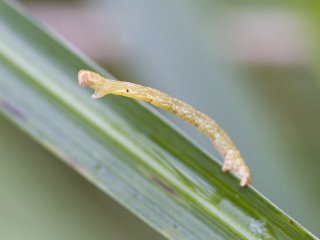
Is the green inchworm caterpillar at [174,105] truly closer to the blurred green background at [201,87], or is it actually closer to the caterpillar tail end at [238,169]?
the caterpillar tail end at [238,169]

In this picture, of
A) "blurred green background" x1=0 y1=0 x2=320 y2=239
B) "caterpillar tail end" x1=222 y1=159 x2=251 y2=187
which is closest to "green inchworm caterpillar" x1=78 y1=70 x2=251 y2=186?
"caterpillar tail end" x1=222 y1=159 x2=251 y2=187

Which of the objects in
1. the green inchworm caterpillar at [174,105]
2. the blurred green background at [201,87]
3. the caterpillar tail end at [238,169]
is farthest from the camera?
the blurred green background at [201,87]

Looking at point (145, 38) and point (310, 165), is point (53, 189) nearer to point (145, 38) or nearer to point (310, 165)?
point (145, 38)

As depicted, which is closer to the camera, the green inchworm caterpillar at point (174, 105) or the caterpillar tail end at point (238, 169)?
the green inchworm caterpillar at point (174, 105)

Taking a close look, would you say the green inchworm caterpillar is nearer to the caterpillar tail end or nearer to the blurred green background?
the caterpillar tail end

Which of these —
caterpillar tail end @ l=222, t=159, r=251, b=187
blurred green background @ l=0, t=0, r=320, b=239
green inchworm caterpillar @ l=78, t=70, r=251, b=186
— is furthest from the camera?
blurred green background @ l=0, t=0, r=320, b=239

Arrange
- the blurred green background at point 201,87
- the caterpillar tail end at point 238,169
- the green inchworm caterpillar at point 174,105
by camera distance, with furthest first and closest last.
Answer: the blurred green background at point 201,87, the caterpillar tail end at point 238,169, the green inchworm caterpillar at point 174,105

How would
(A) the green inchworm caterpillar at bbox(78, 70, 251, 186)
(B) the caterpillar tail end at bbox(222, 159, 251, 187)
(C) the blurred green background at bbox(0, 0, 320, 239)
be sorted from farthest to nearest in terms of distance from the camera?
(C) the blurred green background at bbox(0, 0, 320, 239)
(B) the caterpillar tail end at bbox(222, 159, 251, 187)
(A) the green inchworm caterpillar at bbox(78, 70, 251, 186)

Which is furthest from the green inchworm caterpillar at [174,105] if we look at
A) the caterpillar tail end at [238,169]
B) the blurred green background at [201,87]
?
the blurred green background at [201,87]
